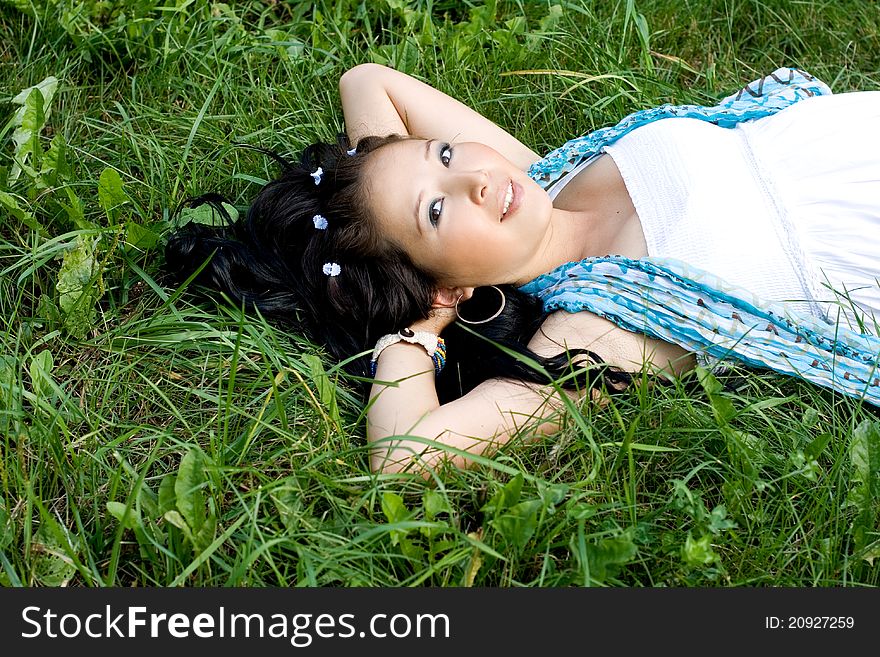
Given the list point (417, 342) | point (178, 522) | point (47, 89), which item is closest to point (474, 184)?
point (417, 342)

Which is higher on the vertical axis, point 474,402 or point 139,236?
point 139,236

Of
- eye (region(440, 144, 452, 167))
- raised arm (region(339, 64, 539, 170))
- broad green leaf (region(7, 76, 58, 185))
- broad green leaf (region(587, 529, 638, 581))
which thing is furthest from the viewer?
raised arm (region(339, 64, 539, 170))

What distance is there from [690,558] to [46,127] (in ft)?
8.30

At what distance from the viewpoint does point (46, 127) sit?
125 inches

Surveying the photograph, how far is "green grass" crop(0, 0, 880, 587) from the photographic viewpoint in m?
2.05

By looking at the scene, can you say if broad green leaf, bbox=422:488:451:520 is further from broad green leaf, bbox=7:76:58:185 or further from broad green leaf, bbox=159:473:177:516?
broad green leaf, bbox=7:76:58:185

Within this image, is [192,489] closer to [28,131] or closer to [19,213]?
[19,213]

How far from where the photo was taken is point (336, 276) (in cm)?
268

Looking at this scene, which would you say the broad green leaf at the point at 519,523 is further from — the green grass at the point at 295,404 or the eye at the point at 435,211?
the eye at the point at 435,211

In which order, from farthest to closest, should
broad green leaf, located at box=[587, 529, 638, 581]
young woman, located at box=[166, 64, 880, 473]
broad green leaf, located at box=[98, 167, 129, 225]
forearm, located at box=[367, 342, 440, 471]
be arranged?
broad green leaf, located at box=[98, 167, 129, 225]
young woman, located at box=[166, 64, 880, 473]
forearm, located at box=[367, 342, 440, 471]
broad green leaf, located at box=[587, 529, 638, 581]

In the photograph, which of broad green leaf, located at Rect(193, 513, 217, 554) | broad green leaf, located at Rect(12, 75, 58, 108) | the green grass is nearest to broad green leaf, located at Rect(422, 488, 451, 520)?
the green grass

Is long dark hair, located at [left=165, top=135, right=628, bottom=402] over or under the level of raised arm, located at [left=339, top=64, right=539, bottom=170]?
under

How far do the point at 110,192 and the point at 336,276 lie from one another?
712 millimetres

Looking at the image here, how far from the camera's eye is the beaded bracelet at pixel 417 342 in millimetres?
2598
